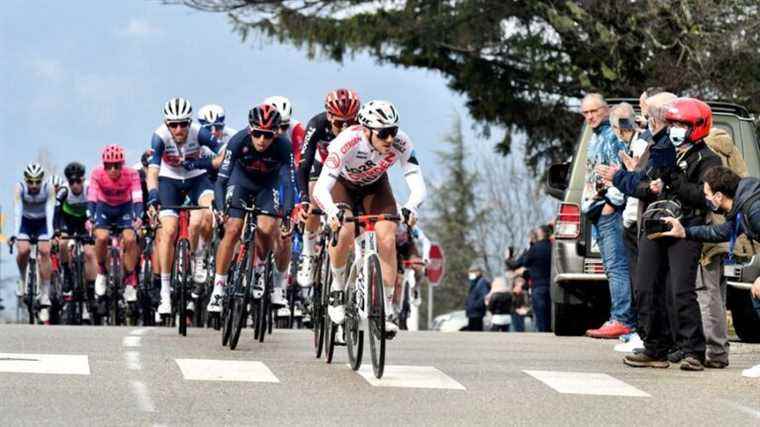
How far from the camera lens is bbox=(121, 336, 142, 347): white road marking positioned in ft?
53.6

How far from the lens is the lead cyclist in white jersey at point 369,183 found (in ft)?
45.2

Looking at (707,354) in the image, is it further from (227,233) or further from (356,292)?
(227,233)

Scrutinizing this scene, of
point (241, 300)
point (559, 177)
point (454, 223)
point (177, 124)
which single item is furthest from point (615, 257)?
point (454, 223)

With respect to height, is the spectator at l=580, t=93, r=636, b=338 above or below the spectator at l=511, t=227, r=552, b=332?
above

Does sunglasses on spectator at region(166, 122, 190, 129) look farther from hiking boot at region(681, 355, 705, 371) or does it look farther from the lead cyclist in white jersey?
hiking boot at region(681, 355, 705, 371)

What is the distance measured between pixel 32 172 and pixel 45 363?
11954mm

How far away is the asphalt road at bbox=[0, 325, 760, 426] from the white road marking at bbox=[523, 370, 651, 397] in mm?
11

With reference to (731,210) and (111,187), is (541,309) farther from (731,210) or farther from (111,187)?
(731,210)

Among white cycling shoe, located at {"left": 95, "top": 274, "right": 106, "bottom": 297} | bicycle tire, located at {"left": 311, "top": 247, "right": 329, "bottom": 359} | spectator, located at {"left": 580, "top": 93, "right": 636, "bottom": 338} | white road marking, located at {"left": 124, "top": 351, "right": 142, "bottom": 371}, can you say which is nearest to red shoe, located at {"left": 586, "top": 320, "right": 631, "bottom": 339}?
spectator, located at {"left": 580, "top": 93, "right": 636, "bottom": 338}

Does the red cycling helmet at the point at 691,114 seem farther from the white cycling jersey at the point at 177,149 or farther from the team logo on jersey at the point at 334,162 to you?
the white cycling jersey at the point at 177,149

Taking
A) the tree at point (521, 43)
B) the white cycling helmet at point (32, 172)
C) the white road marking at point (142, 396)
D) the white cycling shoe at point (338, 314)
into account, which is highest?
the tree at point (521, 43)

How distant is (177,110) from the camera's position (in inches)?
778

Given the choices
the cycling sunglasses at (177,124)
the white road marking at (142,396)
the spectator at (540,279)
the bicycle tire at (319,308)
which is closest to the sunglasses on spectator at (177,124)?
the cycling sunglasses at (177,124)

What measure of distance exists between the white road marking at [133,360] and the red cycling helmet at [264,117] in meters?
2.36
